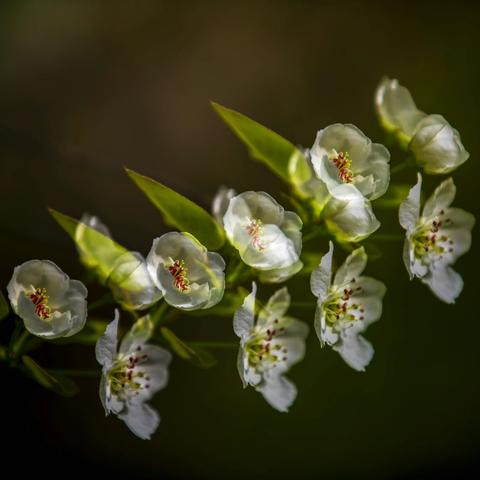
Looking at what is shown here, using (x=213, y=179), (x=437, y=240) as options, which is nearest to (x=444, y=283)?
(x=437, y=240)

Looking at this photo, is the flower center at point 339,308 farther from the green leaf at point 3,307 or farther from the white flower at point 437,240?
the green leaf at point 3,307

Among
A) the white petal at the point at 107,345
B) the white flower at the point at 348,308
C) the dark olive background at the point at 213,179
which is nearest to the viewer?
the white petal at the point at 107,345

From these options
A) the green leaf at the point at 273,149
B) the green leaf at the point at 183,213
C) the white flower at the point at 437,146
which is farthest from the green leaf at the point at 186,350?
the white flower at the point at 437,146

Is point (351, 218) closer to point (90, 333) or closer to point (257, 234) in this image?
point (257, 234)

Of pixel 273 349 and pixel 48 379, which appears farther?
pixel 273 349

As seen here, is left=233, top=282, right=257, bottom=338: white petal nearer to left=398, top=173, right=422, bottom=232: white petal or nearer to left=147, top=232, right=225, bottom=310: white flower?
left=147, top=232, right=225, bottom=310: white flower

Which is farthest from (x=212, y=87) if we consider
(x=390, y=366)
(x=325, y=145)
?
(x=325, y=145)
